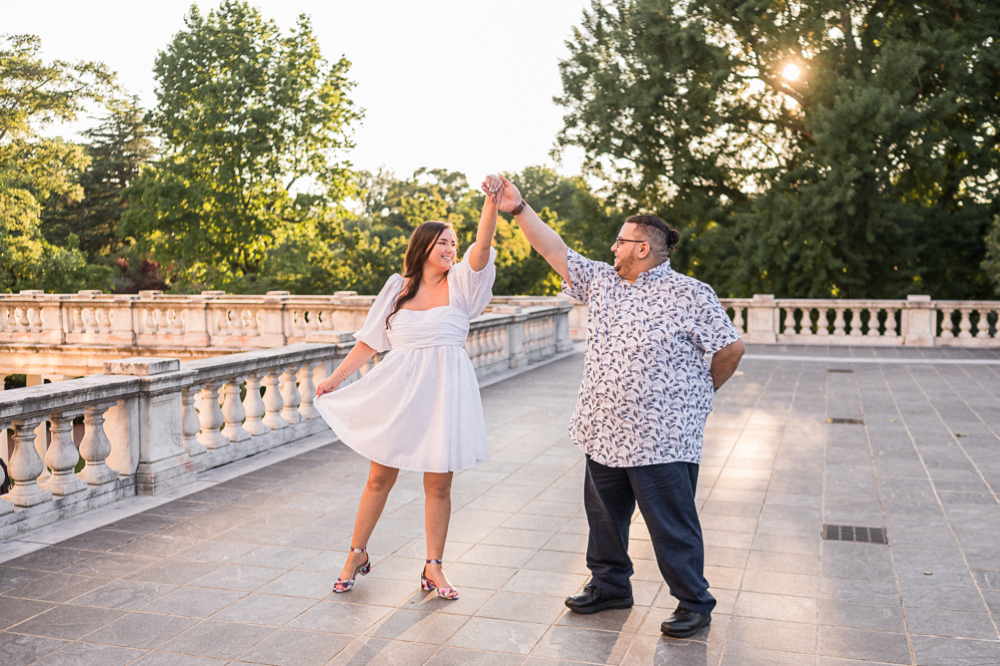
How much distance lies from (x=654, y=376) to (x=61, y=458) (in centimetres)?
414

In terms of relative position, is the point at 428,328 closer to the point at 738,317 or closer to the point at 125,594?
the point at 125,594

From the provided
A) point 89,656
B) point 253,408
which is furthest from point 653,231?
point 253,408

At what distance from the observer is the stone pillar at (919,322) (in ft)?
65.1

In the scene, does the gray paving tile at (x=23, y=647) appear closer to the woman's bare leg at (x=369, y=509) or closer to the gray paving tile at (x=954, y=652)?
the woman's bare leg at (x=369, y=509)

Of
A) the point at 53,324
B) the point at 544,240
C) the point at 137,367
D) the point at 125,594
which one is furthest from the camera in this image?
the point at 53,324

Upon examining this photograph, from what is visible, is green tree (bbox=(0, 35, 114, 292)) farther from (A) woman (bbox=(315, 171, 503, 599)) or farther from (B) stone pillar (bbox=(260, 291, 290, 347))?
(A) woman (bbox=(315, 171, 503, 599))

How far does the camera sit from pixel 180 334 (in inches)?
868

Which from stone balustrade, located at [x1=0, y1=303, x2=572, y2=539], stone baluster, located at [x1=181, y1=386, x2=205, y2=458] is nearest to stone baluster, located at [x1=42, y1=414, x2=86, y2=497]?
stone balustrade, located at [x1=0, y1=303, x2=572, y2=539]

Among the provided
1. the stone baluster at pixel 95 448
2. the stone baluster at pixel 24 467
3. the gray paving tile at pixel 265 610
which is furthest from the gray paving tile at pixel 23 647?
the stone baluster at pixel 95 448

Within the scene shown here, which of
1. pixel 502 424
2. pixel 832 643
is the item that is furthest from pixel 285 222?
pixel 832 643

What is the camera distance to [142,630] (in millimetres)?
4316

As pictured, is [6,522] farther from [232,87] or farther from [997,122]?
[232,87]

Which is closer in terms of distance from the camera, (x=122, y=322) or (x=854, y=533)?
(x=854, y=533)

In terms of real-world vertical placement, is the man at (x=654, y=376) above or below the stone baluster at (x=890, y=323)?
above
